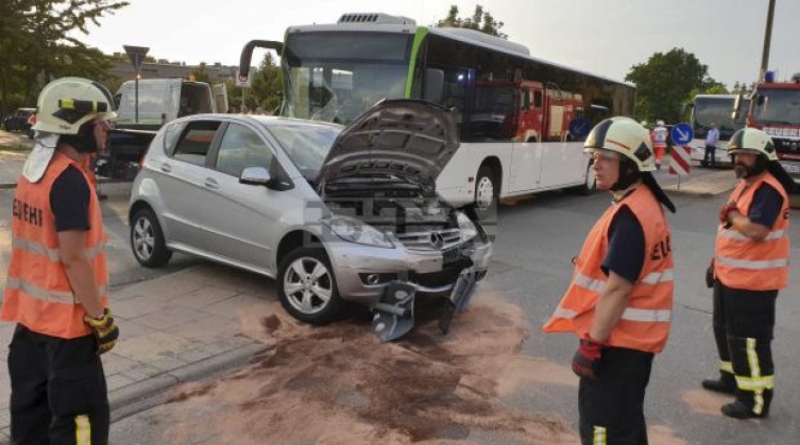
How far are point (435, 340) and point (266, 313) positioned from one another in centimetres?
154

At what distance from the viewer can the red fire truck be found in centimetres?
1534

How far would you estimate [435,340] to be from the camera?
17.7ft

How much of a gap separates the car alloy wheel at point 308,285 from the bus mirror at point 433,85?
179 inches

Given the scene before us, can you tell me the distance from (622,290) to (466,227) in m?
3.57

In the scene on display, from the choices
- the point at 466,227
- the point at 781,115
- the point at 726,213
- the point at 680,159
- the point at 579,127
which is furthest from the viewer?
the point at 680,159

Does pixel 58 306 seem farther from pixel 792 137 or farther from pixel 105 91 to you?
pixel 792 137

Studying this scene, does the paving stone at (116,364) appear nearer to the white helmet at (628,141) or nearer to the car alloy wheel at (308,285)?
the car alloy wheel at (308,285)

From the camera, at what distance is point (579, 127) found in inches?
605

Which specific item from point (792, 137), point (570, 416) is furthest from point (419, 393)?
point (792, 137)

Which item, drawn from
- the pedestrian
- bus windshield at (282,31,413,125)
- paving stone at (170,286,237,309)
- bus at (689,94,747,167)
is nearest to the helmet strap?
paving stone at (170,286,237,309)

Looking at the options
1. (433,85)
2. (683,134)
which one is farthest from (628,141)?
(683,134)

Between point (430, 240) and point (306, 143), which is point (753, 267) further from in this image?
point (306, 143)

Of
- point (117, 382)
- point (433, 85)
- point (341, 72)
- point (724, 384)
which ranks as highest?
point (341, 72)

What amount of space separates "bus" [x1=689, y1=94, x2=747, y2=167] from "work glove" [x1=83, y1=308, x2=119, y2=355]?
2685cm
